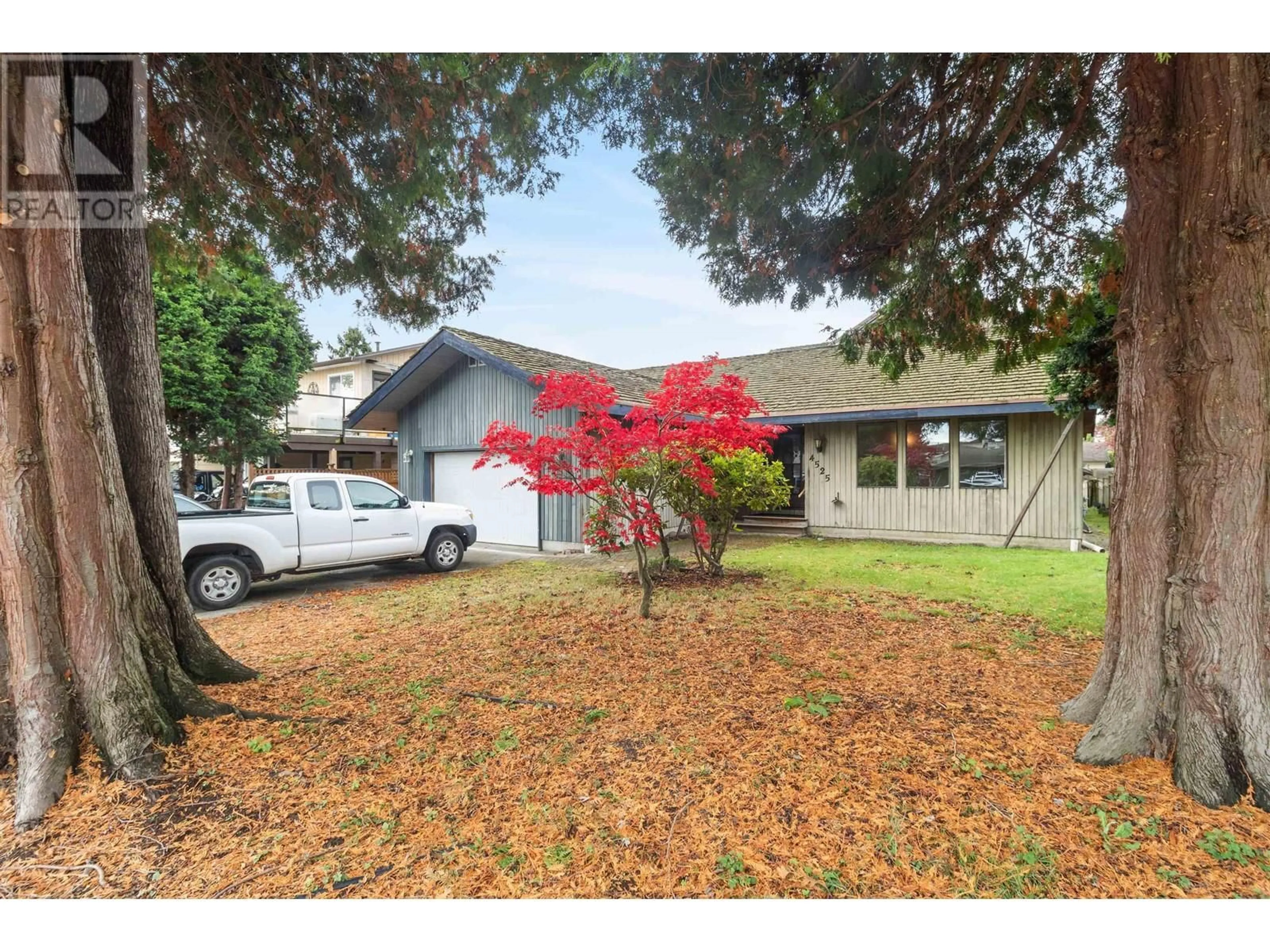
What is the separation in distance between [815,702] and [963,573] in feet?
18.4

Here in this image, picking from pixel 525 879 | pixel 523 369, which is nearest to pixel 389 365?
pixel 523 369

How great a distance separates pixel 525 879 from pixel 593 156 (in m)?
4.77

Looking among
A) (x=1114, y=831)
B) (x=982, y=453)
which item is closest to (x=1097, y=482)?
(x=982, y=453)

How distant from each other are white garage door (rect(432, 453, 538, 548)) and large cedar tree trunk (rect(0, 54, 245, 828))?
8.20 m

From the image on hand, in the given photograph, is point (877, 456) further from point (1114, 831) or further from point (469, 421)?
point (1114, 831)

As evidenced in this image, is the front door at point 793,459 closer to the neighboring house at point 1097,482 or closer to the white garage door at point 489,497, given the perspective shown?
the white garage door at point 489,497

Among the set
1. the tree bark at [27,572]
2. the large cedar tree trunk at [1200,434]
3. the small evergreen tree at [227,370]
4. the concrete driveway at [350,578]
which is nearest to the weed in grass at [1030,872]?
the large cedar tree trunk at [1200,434]

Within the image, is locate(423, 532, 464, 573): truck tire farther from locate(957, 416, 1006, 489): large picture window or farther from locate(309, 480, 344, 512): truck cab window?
locate(957, 416, 1006, 489): large picture window

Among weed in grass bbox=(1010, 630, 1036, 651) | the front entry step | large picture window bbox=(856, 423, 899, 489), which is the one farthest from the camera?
the front entry step

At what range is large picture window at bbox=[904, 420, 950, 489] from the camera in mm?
10930

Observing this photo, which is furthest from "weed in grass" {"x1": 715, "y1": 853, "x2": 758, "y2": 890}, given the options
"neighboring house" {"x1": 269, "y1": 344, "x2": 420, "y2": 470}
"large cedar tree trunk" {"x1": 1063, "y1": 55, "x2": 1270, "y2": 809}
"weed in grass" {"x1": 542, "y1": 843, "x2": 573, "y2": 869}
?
"neighboring house" {"x1": 269, "y1": 344, "x2": 420, "y2": 470}

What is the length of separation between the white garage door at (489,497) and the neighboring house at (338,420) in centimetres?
635

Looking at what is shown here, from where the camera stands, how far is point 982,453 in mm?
10617

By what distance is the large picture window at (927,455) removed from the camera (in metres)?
10.9
